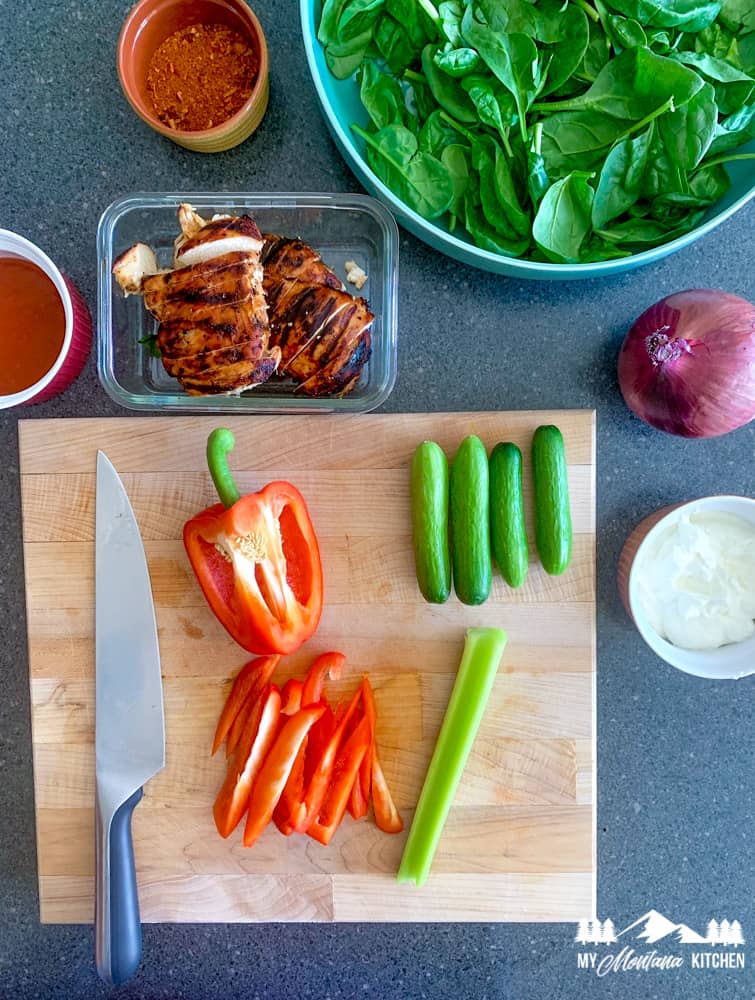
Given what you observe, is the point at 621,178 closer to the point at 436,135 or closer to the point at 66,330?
the point at 436,135

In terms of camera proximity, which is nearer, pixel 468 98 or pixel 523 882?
pixel 468 98

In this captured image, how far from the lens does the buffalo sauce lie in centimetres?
107

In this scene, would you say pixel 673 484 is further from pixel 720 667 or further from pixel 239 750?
Answer: pixel 239 750

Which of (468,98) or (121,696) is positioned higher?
(468,98)

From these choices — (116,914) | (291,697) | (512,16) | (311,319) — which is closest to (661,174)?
(512,16)

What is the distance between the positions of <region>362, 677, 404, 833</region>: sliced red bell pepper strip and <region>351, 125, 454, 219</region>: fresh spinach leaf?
671 mm

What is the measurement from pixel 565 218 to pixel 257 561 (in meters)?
0.59

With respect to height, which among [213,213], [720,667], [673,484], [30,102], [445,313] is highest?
[30,102]

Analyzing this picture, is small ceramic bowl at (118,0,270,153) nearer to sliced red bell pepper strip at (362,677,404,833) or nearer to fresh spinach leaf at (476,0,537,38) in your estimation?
fresh spinach leaf at (476,0,537,38)

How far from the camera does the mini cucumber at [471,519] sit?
1.06 m

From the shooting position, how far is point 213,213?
43.6 inches

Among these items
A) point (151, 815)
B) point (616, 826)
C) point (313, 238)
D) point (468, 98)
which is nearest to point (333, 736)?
point (151, 815)

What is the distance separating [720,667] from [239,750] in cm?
68

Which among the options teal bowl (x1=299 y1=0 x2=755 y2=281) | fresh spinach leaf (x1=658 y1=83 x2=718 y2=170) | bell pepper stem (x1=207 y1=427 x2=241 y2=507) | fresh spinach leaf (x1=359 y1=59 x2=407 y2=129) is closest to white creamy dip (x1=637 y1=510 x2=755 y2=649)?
teal bowl (x1=299 y1=0 x2=755 y2=281)
